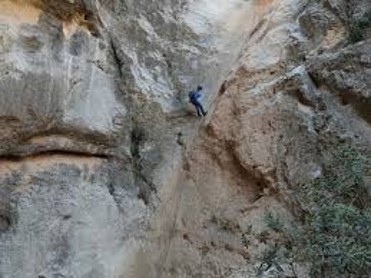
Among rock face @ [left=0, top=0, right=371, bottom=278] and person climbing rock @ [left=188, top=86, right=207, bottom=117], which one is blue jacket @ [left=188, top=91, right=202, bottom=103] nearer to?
person climbing rock @ [left=188, top=86, right=207, bottom=117]

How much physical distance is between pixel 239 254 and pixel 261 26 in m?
6.01

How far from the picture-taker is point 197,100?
13195 millimetres

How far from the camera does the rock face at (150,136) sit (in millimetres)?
10250

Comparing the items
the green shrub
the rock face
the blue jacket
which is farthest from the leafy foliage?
the blue jacket

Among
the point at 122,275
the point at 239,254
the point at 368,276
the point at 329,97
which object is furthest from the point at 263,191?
the point at 368,276

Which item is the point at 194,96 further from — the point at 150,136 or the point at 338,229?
the point at 338,229

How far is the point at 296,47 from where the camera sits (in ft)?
39.7

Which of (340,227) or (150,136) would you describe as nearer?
(340,227)

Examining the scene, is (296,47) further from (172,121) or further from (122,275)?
(122,275)

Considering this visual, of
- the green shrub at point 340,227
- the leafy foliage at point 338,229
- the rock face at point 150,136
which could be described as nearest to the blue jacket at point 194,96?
the rock face at point 150,136

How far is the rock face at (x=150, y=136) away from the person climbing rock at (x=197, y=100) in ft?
1.01

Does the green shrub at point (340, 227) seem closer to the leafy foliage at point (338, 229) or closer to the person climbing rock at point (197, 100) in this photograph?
the leafy foliage at point (338, 229)

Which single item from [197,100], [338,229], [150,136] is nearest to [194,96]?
[197,100]

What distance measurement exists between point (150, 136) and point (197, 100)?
1.31 meters
